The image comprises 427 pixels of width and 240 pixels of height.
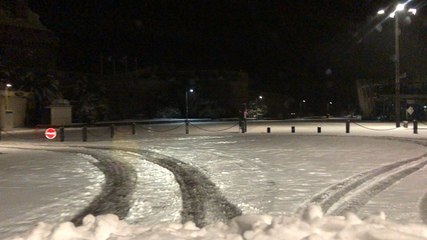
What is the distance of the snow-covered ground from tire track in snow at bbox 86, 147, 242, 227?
63 millimetres

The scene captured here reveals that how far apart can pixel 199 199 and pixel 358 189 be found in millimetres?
3305

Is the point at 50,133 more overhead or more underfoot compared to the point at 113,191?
more overhead

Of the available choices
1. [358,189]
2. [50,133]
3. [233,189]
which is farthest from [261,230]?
[50,133]

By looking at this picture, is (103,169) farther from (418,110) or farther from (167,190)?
(418,110)

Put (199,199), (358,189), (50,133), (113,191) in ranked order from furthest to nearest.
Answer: (50,133), (113,191), (358,189), (199,199)

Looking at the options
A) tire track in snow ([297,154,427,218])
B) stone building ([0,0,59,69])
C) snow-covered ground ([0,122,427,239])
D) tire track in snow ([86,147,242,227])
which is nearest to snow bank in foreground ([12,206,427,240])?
snow-covered ground ([0,122,427,239])

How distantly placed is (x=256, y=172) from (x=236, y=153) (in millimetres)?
4754

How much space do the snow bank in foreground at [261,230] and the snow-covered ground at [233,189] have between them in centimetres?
1

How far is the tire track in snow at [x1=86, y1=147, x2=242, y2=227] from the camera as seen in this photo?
775 centimetres

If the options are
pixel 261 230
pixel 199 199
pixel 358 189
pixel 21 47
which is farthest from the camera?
pixel 21 47

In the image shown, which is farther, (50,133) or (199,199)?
(50,133)

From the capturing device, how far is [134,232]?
5.78 m

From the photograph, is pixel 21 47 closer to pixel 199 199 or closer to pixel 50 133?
pixel 50 133

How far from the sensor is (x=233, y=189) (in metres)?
10.1
